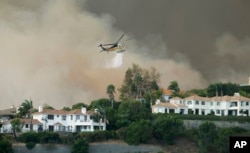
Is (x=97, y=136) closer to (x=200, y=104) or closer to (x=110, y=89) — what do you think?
(x=110, y=89)

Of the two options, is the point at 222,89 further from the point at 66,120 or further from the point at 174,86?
the point at 66,120

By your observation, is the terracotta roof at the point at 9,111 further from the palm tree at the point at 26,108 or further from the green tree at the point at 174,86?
the green tree at the point at 174,86

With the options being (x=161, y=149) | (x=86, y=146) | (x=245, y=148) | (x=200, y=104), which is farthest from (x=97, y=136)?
(x=245, y=148)

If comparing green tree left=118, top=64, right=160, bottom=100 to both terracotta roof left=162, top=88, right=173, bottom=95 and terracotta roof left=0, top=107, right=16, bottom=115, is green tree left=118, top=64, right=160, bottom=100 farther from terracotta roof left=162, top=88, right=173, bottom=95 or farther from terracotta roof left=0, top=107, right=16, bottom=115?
terracotta roof left=0, top=107, right=16, bottom=115

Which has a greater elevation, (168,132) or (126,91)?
(126,91)

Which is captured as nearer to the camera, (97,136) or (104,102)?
(97,136)

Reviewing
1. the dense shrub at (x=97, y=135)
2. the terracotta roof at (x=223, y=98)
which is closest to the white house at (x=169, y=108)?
the terracotta roof at (x=223, y=98)
